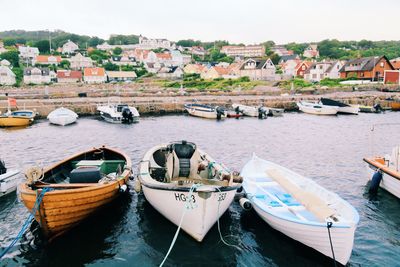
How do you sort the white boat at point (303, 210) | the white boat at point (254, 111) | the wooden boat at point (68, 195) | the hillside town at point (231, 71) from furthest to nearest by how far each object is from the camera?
the hillside town at point (231, 71), the white boat at point (254, 111), the wooden boat at point (68, 195), the white boat at point (303, 210)

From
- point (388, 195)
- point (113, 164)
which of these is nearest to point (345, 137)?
point (388, 195)

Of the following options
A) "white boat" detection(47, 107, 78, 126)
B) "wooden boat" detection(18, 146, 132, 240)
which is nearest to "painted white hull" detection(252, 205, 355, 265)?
"wooden boat" detection(18, 146, 132, 240)

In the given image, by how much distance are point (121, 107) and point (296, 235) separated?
34186mm

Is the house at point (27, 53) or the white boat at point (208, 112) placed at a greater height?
the house at point (27, 53)

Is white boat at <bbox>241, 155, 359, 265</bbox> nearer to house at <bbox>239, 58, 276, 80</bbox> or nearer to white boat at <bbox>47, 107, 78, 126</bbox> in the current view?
white boat at <bbox>47, 107, 78, 126</bbox>

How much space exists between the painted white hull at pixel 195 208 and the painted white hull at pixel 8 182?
754cm

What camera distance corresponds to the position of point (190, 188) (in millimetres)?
10391

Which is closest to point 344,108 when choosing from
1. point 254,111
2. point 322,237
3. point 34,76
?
point 254,111

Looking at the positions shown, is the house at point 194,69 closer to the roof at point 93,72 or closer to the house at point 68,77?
the roof at point 93,72

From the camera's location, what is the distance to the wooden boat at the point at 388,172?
14852mm

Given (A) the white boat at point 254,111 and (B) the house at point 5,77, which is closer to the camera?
(A) the white boat at point 254,111

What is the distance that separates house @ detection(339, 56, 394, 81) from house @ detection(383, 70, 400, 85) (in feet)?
8.73

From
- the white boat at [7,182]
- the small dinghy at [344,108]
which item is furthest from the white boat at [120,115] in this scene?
the small dinghy at [344,108]

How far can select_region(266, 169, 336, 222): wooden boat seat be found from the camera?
10.4 metres
